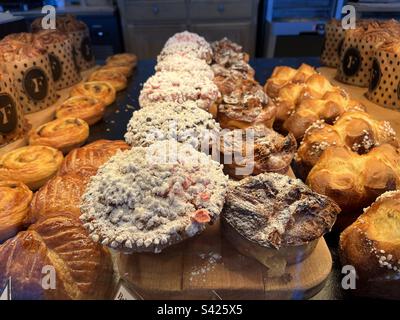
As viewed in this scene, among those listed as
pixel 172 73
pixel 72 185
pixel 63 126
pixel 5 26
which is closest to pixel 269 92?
pixel 172 73

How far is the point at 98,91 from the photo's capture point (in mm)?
2666

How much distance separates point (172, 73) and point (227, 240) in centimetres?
137

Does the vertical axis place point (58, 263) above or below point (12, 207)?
above

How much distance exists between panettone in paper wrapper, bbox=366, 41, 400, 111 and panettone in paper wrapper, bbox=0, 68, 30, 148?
2265 millimetres

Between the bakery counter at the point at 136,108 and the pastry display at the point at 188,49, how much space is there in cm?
38

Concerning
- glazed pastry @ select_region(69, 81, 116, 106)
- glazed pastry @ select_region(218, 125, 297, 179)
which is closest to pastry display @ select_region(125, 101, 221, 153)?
glazed pastry @ select_region(218, 125, 297, 179)

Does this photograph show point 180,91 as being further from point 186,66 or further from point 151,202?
point 151,202

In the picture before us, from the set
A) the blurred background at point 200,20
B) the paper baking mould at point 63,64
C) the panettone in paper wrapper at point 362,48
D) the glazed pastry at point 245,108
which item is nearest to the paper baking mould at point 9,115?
the paper baking mould at point 63,64

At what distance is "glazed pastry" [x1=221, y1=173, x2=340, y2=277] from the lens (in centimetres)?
107

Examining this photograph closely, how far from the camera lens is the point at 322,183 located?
1378 mm

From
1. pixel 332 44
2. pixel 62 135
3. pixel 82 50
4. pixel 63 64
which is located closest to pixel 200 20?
pixel 82 50

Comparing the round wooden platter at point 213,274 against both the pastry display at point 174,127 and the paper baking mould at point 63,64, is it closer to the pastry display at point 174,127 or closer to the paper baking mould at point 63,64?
the pastry display at point 174,127

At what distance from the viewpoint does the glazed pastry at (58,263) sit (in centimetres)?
95

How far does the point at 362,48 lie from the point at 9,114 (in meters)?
2.39
